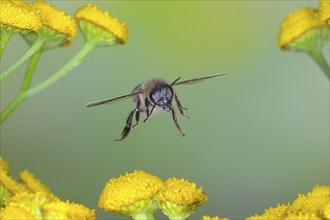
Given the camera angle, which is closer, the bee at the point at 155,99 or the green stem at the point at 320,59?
the bee at the point at 155,99

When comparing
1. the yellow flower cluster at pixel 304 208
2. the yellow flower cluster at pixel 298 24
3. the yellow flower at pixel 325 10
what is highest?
the yellow flower cluster at pixel 298 24

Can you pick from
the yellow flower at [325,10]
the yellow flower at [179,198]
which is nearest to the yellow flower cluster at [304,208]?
the yellow flower at [179,198]

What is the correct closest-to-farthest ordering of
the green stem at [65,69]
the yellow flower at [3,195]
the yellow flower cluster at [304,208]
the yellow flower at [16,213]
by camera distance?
the yellow flower cluster at [304,208] → the yellow flower at [16,213] → the yellow flower at [3,195] → the green stem at [65,69]

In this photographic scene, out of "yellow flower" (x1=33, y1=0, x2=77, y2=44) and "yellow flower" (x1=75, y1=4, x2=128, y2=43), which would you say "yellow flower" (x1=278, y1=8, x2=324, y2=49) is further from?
"yellow flower" (x1=33, y1=0, x2=77, y2=44)

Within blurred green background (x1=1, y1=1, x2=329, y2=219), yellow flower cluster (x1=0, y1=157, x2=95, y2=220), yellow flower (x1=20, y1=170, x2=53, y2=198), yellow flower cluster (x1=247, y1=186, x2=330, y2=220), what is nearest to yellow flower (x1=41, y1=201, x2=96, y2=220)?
yellow flower cluster (x1=0, y1=157, x2=95, y2=220)

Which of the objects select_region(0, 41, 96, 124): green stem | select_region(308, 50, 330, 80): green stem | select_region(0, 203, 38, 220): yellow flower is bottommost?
select_region(0, 203, 38, 220): yellow flower

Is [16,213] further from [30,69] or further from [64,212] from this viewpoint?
[30,69]

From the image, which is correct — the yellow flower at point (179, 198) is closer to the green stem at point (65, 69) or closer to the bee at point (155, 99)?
the bee at point (155, 99)
